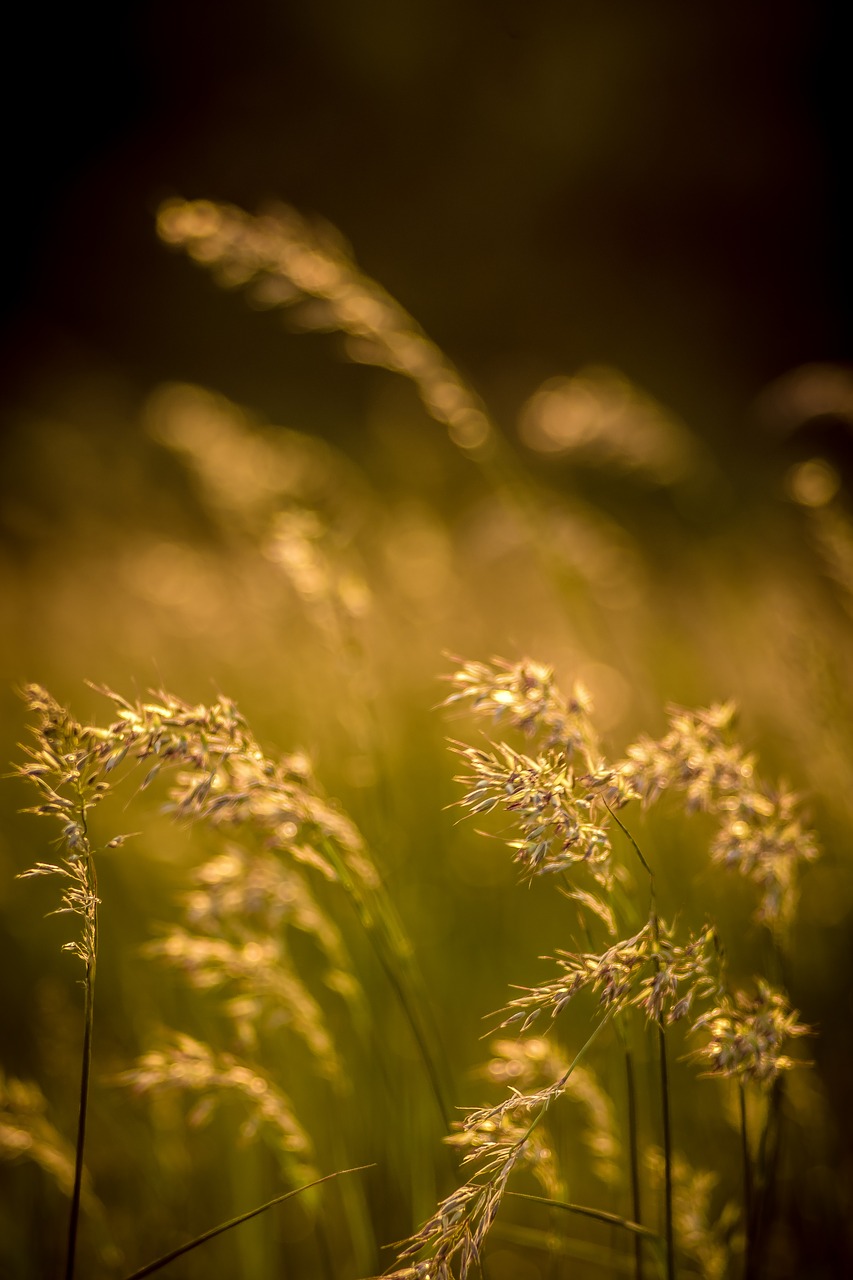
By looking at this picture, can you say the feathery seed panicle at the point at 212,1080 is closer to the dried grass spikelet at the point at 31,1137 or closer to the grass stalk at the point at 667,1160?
the dried grass spikelet at the point at 31,1137

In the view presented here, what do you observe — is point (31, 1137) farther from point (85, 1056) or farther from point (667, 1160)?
point (667, 1160)

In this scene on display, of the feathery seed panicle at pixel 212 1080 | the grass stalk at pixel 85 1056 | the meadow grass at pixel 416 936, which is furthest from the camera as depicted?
the feathery seed panicle at pixel 212 1080

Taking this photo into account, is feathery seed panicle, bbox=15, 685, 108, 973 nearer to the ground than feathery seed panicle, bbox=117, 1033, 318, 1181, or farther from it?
farther from it

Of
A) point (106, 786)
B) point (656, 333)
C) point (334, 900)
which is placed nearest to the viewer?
point (106, 786)

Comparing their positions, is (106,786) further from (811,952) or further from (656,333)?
(656,333)

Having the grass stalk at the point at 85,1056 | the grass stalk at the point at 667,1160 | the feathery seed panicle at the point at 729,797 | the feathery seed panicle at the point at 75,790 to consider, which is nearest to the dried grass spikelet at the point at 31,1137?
the grass stalk at the point at 85,1056

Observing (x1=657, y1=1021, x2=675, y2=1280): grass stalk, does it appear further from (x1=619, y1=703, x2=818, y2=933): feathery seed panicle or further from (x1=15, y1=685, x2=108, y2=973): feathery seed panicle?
(x1=15, y1=685, x2=108, y2=973): feathery seed panicle

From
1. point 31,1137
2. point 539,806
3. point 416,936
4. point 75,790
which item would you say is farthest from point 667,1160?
point 416,936

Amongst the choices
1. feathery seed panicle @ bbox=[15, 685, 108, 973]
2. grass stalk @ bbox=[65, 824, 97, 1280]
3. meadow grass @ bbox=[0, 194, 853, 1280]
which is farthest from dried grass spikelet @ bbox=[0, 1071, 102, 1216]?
feathery seed panicle @ bbox=[15, 685, 108, 973]

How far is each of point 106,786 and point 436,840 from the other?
1.82 metres

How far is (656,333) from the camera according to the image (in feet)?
45.0

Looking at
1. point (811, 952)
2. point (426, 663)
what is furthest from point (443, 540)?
point (811, 952)

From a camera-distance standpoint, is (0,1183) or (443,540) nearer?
(0,1183)

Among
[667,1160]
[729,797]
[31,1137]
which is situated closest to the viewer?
[667,1160]
